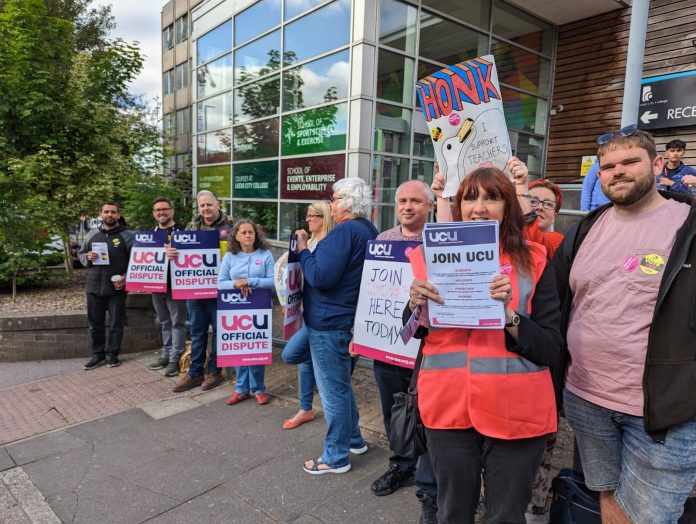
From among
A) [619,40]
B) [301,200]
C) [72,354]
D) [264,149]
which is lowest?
[72,354]

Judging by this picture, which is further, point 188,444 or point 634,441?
point 188,444

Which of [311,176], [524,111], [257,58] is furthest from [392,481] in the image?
[257,58]

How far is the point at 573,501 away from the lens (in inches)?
84.4

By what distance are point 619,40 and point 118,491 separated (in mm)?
10381

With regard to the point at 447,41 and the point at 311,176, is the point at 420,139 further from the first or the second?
the point at 311,176

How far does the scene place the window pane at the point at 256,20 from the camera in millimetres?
9695

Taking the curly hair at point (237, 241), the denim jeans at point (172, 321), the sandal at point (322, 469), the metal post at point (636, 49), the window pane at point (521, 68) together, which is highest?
the window pane at point (521, 68)

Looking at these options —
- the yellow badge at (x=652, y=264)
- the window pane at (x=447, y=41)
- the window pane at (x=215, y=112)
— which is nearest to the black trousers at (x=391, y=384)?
the yellow badge at (x=652, y=264)

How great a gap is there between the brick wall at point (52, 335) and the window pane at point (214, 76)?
7.24 m

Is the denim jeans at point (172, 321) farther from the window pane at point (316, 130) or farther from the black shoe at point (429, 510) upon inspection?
the window pane at point (316, 130)

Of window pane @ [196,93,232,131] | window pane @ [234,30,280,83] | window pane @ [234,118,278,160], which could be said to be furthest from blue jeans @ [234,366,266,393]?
window pane @ [196,93,232,131]

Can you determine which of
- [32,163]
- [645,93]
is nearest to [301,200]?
[32,163]

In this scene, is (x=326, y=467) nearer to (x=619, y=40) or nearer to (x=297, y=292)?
(x=297, y=292)

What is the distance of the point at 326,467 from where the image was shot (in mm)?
3180
